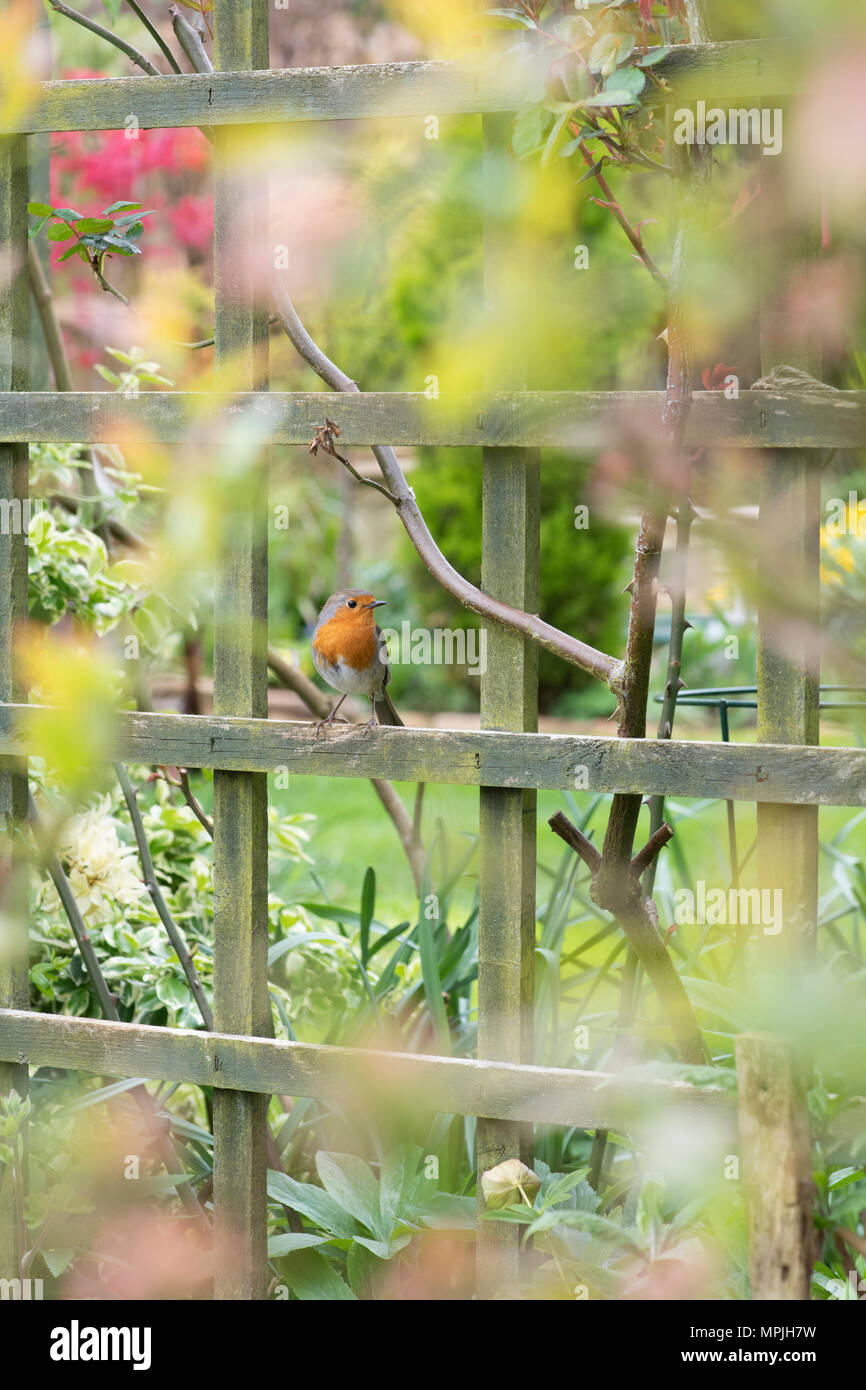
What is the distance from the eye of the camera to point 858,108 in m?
0.49

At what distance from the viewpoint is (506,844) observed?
1.73 meters

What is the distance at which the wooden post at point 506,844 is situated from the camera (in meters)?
1.71

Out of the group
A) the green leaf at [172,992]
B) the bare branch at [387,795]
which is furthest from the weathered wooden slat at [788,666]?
the green leaf at [172,992]

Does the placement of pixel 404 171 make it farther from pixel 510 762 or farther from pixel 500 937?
pixel 500 937

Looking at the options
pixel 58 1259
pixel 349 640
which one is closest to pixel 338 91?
pixel 349 640

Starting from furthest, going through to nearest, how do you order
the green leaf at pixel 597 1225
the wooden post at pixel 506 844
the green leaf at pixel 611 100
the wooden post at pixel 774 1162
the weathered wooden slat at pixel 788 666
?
the wooden post at pixel 506 844, the weathered wooden slat at pixel 788 666, the green leaf at pixel 611 100, the green leaf at pixel 597 1225, the wooden post at pixel 774 1162

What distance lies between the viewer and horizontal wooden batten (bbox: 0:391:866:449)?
60.7 inches

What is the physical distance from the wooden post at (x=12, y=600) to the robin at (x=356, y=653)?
1.60 ft

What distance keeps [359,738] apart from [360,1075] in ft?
1.47

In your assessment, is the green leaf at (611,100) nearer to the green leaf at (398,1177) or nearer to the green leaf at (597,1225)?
the green leaf at (597,1225)
